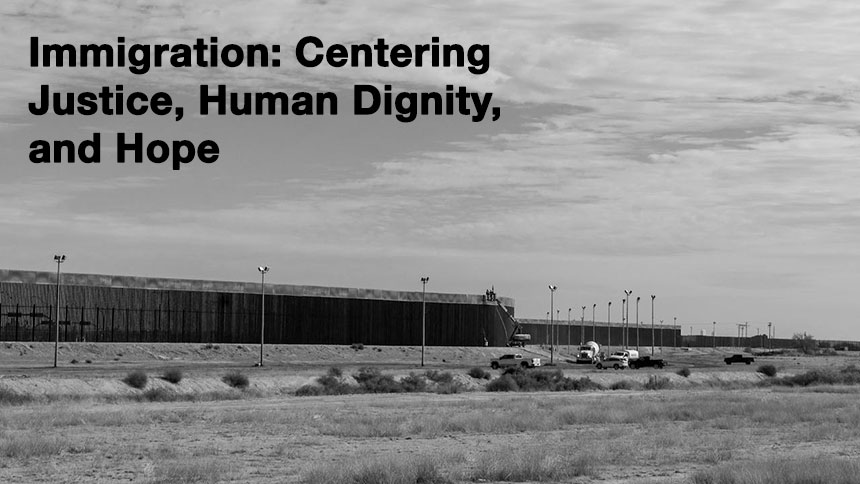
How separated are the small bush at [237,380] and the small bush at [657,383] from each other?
29705mm

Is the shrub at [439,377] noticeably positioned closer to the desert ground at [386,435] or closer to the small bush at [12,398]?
the desert ground at [386,435]

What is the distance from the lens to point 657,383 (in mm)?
83438

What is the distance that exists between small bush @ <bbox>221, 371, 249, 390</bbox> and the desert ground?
0.50m

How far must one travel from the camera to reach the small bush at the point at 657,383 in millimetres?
81688

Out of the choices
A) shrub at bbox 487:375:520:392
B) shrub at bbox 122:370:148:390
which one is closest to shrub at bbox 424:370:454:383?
shrub at bbox 487:375:520:392

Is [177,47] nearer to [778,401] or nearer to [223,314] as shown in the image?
[778,401]

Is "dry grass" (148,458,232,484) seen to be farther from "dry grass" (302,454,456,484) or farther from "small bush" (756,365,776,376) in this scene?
"small bush" (756,365,776,376)

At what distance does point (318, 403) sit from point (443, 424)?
1653 centimetres

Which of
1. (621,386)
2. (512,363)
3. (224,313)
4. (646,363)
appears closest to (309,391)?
(621,386)

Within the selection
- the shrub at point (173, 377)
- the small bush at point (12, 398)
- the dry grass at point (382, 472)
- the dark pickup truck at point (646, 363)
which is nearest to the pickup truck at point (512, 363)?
the dark pickup truck at point (646, 363)

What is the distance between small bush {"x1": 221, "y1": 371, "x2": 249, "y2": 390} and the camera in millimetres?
64438

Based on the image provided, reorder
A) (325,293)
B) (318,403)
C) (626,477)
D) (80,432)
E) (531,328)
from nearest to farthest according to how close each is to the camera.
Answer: (626,477)
(80,432)
(318,403)
(325,293)
(531,328)

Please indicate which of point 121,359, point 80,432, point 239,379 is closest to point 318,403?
point 239,379

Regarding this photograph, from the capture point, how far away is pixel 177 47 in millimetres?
32312
